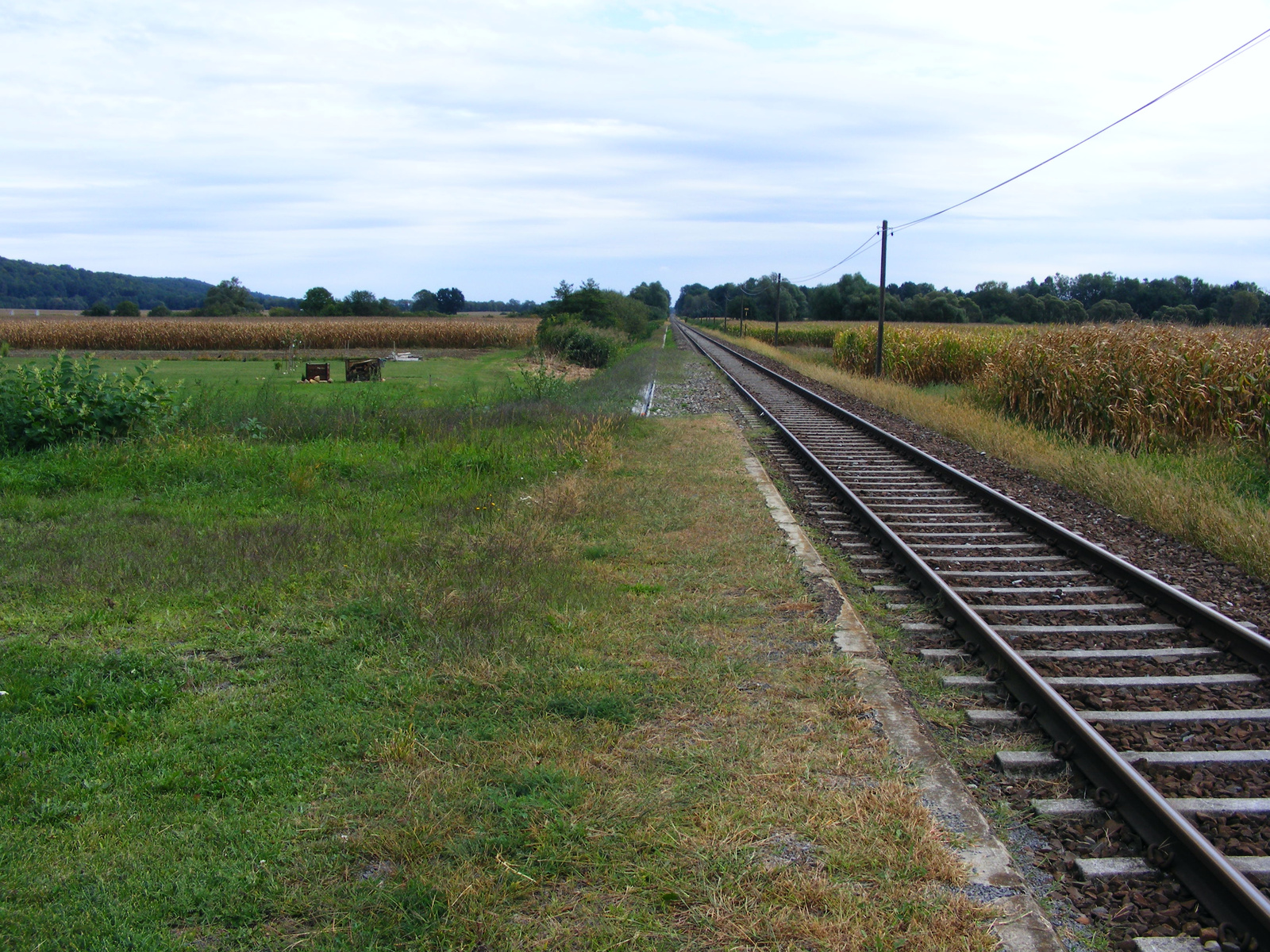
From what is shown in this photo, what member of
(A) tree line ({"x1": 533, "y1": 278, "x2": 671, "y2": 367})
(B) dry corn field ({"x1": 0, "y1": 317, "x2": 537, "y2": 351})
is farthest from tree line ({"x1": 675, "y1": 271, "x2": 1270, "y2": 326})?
(B) dry corn field ({"x1": 0, "y1": 317, "x2": 537, "y2": 351})

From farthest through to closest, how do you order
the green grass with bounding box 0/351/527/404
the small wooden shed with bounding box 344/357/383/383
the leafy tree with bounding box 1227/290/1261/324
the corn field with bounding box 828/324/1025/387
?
the leafy tree with bounding box 1227/290/1261/324
the small wooden shed with bounding box 344/357/383/383
the corn field with bounding box 828/324/1025/387
the green grass with bounding box 0/351/527/404

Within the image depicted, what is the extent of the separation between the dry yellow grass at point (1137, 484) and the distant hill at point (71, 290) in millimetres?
115525

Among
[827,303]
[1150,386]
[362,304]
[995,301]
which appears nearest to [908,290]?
[827,303]

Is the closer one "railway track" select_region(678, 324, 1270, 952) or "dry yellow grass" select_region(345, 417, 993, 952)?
"dry yellow grass" select_region(345, 417, 993, 952)

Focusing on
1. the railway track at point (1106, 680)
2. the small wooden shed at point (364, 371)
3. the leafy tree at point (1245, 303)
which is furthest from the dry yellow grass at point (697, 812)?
the leafy tree at point (1245, 303)

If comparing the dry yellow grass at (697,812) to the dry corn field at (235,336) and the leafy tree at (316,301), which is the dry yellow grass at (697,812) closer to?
the dry corn field at (235,336)

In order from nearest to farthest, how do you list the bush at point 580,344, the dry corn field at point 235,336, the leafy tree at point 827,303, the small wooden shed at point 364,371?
the small wooden shed at point 364,371
the bush at point 580,344
the dry corn field at point 235,336
the leafy tree at point 827,303

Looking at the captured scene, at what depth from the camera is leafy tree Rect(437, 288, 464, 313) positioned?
142 metres

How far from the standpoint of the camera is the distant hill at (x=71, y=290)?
119 meters

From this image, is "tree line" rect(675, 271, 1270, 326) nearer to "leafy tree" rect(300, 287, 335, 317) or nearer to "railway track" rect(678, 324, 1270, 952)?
"railway track" rect(678, 324, 1270, 952)

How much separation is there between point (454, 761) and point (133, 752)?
1.50m

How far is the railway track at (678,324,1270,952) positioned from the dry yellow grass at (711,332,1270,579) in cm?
146

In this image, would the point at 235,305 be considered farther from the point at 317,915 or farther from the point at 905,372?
the point at 317,915

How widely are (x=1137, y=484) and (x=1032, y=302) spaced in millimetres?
67726
